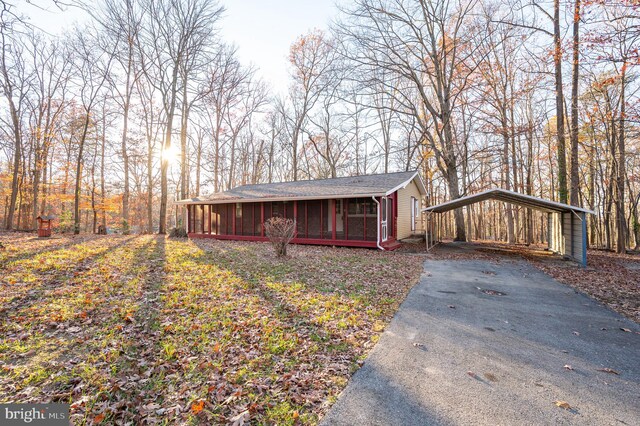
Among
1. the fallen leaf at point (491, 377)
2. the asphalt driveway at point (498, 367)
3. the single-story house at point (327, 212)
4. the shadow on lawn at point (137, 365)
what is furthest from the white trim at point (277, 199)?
the fallen leaf at point (491, 377)

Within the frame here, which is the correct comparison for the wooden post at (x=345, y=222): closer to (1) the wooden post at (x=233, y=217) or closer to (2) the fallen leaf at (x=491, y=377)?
(1) the wooden post at (x=233, y=217)

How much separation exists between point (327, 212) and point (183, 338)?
33.9ft

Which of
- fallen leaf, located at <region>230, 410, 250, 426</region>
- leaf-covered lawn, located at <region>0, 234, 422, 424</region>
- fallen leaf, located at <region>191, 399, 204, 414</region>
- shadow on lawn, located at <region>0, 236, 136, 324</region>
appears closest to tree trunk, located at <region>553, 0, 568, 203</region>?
leaf-covered lawn, located at <region>0, 234, 422, 424</region>

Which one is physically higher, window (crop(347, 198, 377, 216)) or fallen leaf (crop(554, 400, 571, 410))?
window (crop(347, 198, 377, 216))

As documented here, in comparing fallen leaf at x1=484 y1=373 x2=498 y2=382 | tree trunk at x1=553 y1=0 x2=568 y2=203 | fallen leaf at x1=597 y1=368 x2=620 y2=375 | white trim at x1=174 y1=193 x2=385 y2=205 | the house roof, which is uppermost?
tree trunk at x1=553 y1=0 x2=568 y2=203

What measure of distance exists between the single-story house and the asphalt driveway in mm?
7132

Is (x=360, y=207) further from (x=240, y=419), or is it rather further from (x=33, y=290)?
(x=240, y=419)

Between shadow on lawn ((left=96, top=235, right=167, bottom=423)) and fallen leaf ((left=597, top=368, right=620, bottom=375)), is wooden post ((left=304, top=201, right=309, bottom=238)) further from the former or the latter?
fallen leaf ((left=597, top=368, right=620, bottom=375))

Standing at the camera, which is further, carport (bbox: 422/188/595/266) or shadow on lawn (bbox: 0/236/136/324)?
carport (bbox: 422/188/595/266)

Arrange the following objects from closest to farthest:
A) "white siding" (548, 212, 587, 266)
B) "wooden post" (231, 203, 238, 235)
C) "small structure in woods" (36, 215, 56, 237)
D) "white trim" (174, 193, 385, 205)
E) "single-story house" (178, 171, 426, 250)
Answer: "white siding" (548, 212, 587, 266)
"white trim" (174, 193, 385, 205)
"small structure in woods" (36, 215, 56, 237)
"single-story house" (178, 171, 426, 250)
"wooden post" (231, 203, 238, 235)

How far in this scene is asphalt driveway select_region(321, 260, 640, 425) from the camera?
2244mm

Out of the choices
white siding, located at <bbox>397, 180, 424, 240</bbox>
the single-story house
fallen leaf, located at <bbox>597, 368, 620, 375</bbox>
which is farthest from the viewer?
white siding, located at <bbox>397, 180, 424, 240</bbox>

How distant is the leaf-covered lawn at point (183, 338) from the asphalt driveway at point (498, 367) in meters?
0.35

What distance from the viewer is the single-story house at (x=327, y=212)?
12336 millimetres
